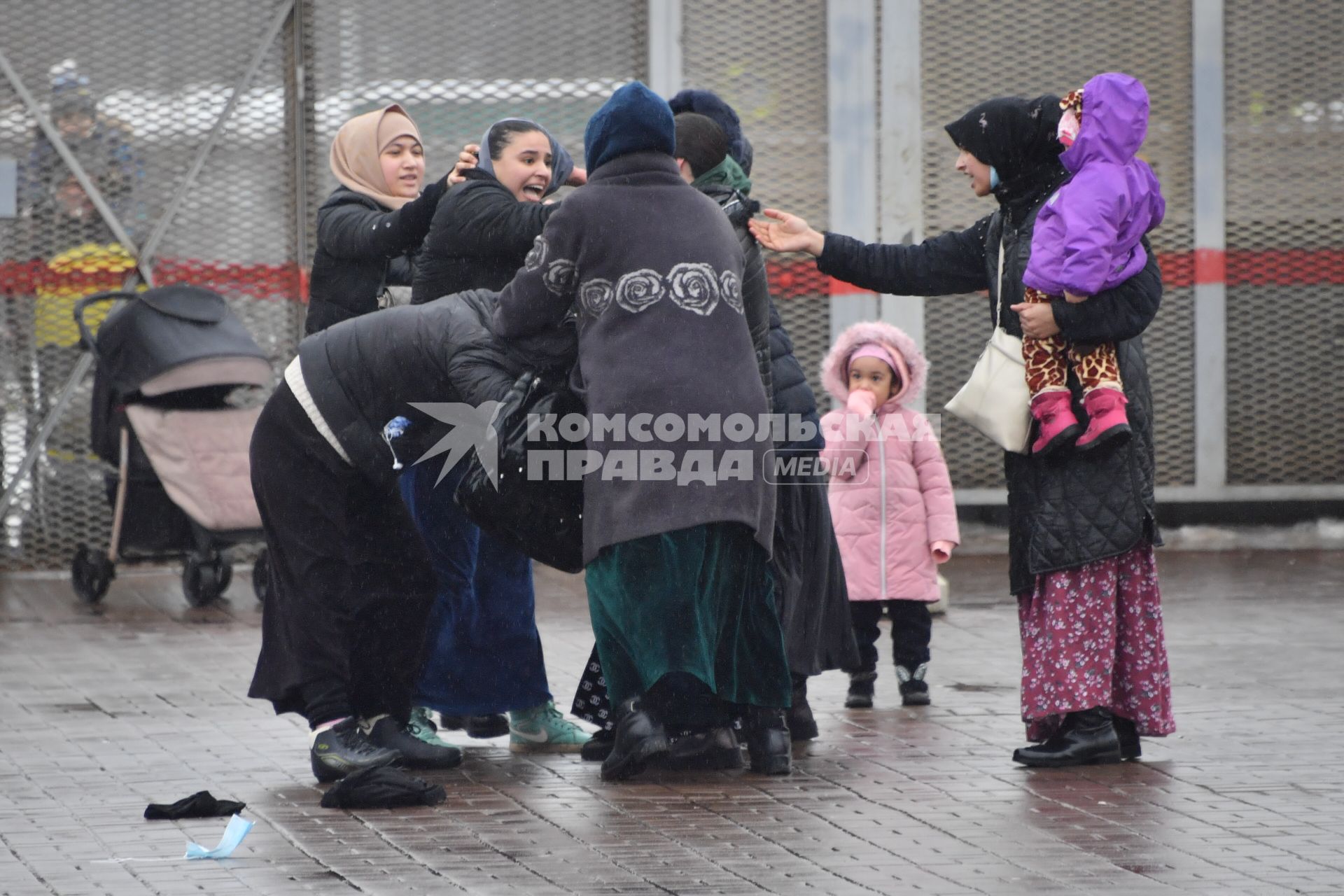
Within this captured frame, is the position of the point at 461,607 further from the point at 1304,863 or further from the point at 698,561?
the point at 1304,863

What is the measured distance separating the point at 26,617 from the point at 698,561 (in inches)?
187

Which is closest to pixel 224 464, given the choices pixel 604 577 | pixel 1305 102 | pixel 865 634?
pixel 865 634

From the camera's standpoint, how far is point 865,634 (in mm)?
7305

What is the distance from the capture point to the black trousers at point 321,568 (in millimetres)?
5695

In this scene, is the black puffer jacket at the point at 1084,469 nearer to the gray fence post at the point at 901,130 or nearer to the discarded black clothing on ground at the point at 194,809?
the discarded black clothing on ground at the point at 194,809

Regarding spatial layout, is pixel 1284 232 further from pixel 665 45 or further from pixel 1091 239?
pixel 1091 239

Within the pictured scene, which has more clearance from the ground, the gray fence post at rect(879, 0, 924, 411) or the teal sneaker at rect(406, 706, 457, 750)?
the gray fence post at rect(879, 0, 924, 411)

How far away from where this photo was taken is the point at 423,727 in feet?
20.8

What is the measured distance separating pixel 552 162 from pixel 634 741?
1.85m

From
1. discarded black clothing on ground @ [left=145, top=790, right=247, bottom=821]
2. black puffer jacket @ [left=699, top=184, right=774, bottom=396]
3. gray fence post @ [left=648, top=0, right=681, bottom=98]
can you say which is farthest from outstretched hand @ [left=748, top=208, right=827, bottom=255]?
gray fence post @ [left=648, top=0, right=681, bottom=98]

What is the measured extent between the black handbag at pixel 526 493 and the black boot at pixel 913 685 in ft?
5.58

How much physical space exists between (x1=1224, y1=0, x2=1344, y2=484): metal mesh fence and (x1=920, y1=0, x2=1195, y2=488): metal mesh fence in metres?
0.27

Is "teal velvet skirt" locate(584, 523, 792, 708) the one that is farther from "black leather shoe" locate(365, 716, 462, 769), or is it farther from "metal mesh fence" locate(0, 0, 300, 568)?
"metal mesh fence" locate(0, 0, 300, 568)

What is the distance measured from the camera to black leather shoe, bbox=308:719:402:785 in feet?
18.7
